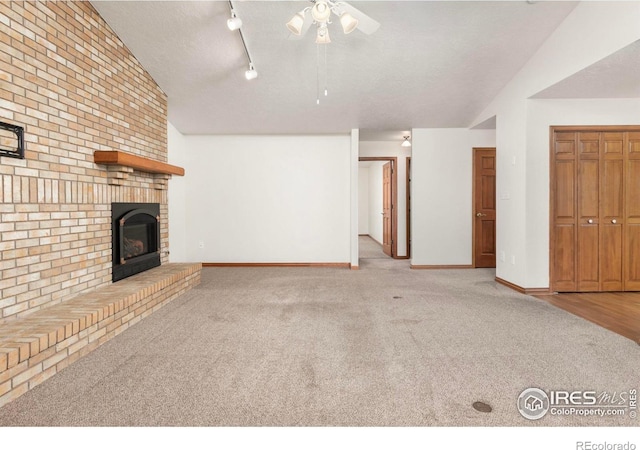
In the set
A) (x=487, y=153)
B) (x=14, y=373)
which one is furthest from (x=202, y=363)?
(x=487, y=153)

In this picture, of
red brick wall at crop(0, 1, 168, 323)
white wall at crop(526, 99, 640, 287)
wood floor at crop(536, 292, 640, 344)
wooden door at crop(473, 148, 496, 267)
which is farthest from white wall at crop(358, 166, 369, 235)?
red brick wall at crop(0, 1, 168, 323)

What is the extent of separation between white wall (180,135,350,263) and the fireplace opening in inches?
65.4

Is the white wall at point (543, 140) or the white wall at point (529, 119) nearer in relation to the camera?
the white wall at point (529, 119)

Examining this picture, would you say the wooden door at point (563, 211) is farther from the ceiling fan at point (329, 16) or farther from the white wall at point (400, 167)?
the white wall at point (400, 167)

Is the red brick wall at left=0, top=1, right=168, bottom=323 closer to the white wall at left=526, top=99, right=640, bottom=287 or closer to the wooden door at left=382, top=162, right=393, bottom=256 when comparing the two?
the white wall at left=526, top=99, right=640, bottom=287

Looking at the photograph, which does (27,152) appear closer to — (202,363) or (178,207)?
(202,363)

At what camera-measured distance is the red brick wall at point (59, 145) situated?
93.4 inches

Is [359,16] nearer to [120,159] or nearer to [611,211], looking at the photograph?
[120,159]

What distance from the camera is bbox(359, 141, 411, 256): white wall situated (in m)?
7.19

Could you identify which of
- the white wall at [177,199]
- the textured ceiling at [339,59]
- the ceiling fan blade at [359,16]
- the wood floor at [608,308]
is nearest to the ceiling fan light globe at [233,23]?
the textured ceiling at [339,59]

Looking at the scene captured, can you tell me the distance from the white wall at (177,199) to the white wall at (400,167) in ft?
11.4

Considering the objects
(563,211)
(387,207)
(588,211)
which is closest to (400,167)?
(387,207)

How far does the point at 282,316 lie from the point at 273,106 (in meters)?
3.13

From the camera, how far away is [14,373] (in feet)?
6.12
